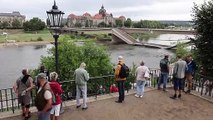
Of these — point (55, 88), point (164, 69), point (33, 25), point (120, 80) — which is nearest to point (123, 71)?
point (120, 80)

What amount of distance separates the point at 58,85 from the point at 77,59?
15483mm

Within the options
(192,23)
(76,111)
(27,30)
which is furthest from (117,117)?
(27,30)

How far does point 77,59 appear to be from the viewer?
2214 cm

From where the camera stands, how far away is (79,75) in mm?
8086

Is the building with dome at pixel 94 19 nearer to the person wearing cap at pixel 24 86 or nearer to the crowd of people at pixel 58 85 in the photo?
the crowd of people at pixel 58 85

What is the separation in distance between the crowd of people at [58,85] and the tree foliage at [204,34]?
1.10 m

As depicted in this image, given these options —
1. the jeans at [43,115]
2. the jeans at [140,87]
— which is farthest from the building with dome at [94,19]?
the jeans at [43,115]

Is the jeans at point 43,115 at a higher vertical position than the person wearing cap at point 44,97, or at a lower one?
lower

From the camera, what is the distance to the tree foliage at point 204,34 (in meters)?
11.2

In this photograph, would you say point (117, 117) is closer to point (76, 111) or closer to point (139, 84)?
point (76, 111)

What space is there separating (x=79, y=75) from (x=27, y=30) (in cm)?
11425

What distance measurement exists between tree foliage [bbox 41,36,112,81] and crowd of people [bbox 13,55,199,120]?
951 centimetres

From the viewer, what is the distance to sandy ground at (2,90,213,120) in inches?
316

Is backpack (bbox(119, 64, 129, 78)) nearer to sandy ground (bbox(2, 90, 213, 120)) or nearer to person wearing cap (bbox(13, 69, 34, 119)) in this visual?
sandy ground (bbox(2, 90, 213, 120))
